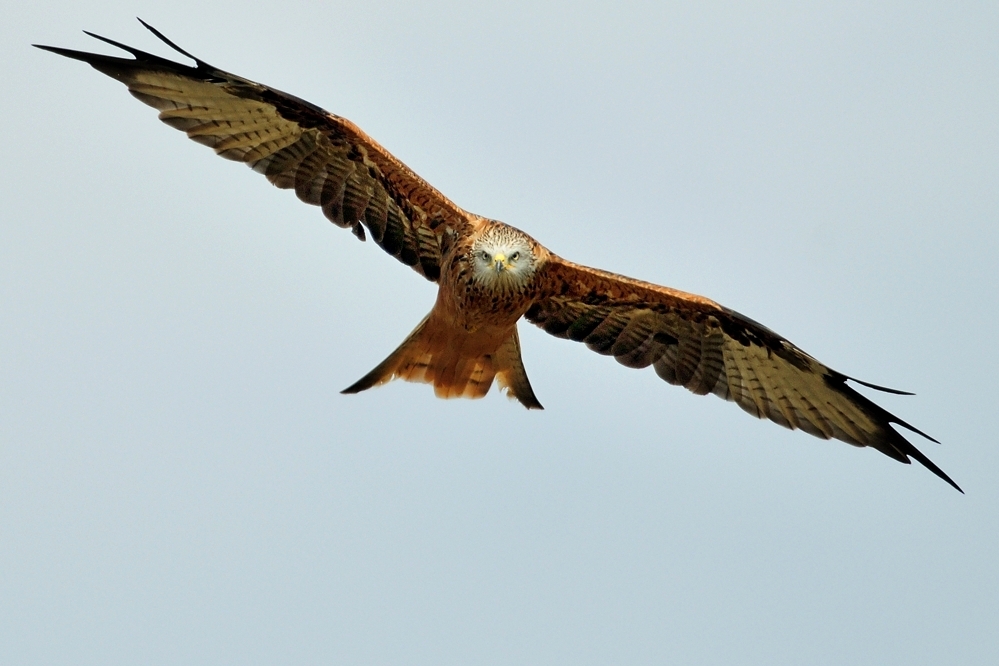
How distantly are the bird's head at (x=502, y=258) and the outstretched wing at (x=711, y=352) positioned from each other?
2.06 feet

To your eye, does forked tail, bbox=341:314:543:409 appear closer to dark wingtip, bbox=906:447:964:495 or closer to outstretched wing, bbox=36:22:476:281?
outstretched wing, bbox=36:22:476:281

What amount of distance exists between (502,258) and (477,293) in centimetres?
31

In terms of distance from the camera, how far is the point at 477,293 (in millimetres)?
10820

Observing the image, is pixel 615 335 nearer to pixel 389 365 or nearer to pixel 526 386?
pixel 526 386

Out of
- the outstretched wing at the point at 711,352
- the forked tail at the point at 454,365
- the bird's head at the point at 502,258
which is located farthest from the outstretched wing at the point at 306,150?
the outstretched wing at the point at 711,352

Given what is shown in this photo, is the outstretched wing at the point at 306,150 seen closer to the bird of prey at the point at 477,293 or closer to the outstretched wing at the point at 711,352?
the bird of prey at the point at 477,293

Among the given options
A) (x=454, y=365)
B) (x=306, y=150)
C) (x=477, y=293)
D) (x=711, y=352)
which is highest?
(x=306, y=150)

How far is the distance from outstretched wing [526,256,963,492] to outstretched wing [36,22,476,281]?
1089mm

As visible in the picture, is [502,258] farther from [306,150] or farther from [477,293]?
[306,150]

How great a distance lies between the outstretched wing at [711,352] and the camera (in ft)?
38.2

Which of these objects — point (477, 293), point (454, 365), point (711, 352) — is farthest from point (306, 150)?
point (711, 352)

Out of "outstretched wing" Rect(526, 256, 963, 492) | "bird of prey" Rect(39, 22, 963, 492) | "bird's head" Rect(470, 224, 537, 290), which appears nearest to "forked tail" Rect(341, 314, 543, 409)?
"bird of prey" Rect(39, 22, 963, 492)

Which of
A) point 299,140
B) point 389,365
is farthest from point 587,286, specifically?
point 299,140

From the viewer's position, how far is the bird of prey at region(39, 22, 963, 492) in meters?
10.9
